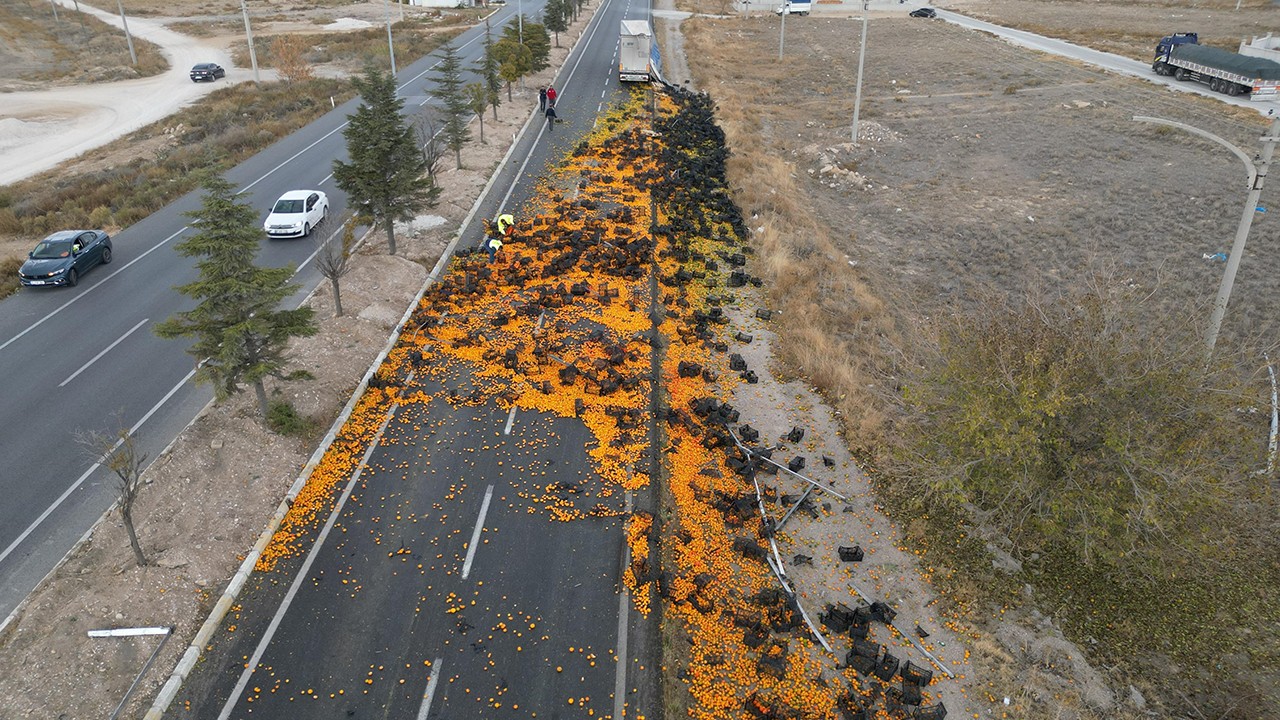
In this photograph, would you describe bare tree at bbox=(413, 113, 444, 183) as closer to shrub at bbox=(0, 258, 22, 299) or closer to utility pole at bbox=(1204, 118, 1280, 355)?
shrub at bbox=(0, 258, 22, 299)

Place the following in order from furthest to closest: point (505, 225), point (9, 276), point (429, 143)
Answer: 1. point (429, 143)
2. point (505, 225)
3. point (9, 276)

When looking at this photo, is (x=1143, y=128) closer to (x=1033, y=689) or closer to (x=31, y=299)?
(x=1033, y=689)

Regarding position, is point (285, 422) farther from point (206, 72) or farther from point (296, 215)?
point (206, 72)

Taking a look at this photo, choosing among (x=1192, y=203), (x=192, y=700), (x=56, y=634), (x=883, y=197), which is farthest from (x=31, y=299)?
(x=1192, y=203)

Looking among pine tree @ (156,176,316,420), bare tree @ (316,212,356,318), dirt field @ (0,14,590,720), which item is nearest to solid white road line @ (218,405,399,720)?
dirt field @ (0,14,590,720)

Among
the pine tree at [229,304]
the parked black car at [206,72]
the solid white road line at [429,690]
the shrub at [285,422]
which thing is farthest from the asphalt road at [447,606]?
the parked black car at [206,72]

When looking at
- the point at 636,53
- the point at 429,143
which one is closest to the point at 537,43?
the point at 636,53

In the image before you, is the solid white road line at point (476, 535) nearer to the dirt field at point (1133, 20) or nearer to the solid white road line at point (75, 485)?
the solid white road line at point (75, 485)
